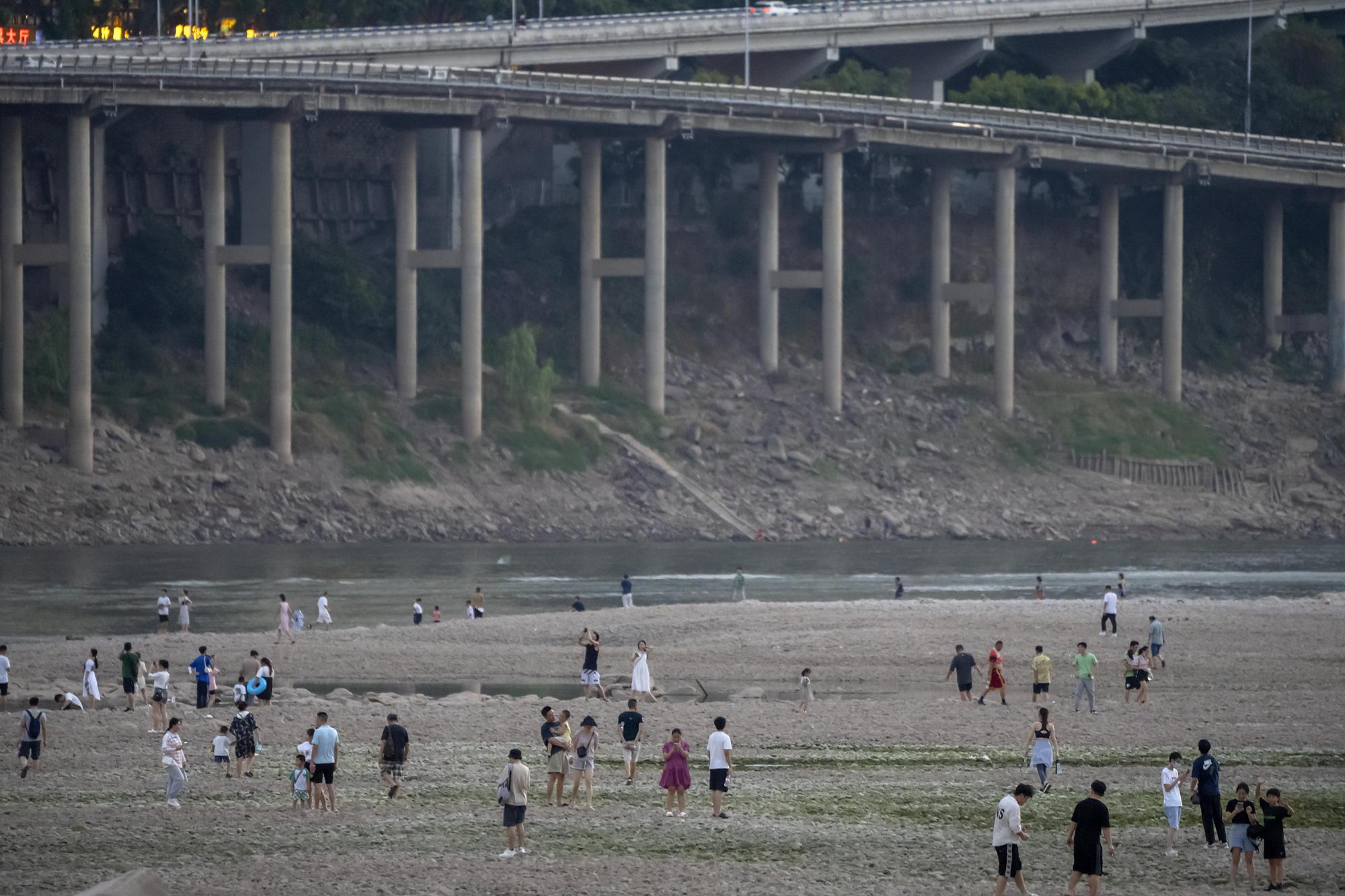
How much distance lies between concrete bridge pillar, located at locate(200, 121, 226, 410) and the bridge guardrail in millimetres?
4113

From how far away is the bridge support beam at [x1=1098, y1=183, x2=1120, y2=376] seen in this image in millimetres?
112875

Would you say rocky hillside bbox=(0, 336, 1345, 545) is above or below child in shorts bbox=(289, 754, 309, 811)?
above

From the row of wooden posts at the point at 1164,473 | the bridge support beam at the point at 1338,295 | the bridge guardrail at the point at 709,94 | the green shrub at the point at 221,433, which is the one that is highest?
the bridge guardrail at the point at 709,94

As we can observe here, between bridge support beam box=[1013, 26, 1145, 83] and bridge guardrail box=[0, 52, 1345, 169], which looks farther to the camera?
bridge support beam box=[1013, 26, 1145, 83]

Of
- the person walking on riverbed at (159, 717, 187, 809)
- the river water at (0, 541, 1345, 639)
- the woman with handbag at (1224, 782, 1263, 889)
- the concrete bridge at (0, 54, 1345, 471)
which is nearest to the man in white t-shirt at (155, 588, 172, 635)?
the river water at (0, 541, 1345, 639)

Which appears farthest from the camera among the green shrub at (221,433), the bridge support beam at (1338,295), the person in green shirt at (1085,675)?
the bridge support beam at (1338,295)

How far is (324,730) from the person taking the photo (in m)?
29.7

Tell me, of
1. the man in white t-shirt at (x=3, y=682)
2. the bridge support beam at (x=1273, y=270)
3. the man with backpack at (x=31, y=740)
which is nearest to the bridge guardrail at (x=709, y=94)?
the bridge support beam at (x=1273, y=270)

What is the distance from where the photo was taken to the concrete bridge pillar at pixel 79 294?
8100cm

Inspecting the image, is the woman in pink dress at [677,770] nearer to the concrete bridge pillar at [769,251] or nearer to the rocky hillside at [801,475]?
the rocky hillside at [801,475]

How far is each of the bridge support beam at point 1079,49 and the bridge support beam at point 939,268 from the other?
20676 mm

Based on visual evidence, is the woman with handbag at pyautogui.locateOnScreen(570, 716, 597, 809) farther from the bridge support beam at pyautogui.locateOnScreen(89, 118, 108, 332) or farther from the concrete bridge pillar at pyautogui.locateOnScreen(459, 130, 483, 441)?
the bridge support beam at pyautogui.locateOnScreen(89, 118, 108, 332)

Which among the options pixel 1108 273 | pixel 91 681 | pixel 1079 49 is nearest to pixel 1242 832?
pixel 91 681

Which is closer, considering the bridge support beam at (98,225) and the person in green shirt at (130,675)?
the person in green shirt at (130,675)
